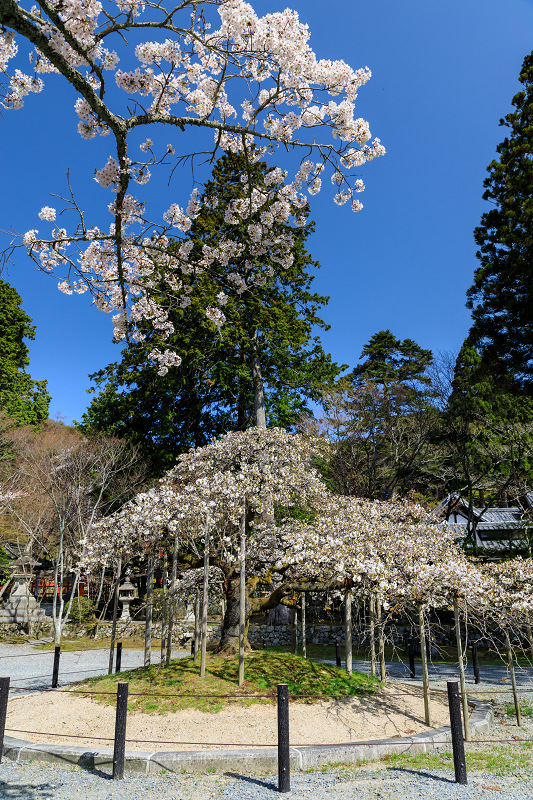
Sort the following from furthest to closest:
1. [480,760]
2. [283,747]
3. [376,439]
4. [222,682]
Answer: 1. [376,439]
2. [222,682]
3. [480,760]
4. [283,747]

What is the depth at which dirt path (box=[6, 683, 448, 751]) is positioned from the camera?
20.2 feet

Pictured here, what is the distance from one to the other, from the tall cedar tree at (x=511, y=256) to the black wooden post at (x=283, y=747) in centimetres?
1435

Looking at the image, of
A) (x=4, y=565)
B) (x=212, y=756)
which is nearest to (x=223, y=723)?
(x=212, y=756)

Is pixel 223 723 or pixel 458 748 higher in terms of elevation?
pixel 458 748

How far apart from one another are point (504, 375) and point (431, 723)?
13.5m

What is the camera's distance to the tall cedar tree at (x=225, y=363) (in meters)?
16.1

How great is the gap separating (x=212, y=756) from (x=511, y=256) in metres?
15.9

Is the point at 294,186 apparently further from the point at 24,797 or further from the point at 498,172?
the point at 498,172

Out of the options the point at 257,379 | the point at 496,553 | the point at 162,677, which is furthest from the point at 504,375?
the point at 162,677

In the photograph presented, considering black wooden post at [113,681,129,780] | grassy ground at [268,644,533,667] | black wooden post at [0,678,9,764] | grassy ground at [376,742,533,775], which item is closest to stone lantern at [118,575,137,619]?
grassy ground at [268,644,533,667]

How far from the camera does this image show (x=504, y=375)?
1770 cm

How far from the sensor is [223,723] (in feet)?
21.4

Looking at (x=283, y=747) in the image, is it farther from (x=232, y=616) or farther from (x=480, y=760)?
(x=232, y=616)

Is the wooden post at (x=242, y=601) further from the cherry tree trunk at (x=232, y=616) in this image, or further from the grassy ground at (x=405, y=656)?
the grassy ground at (x=405, y=656)
